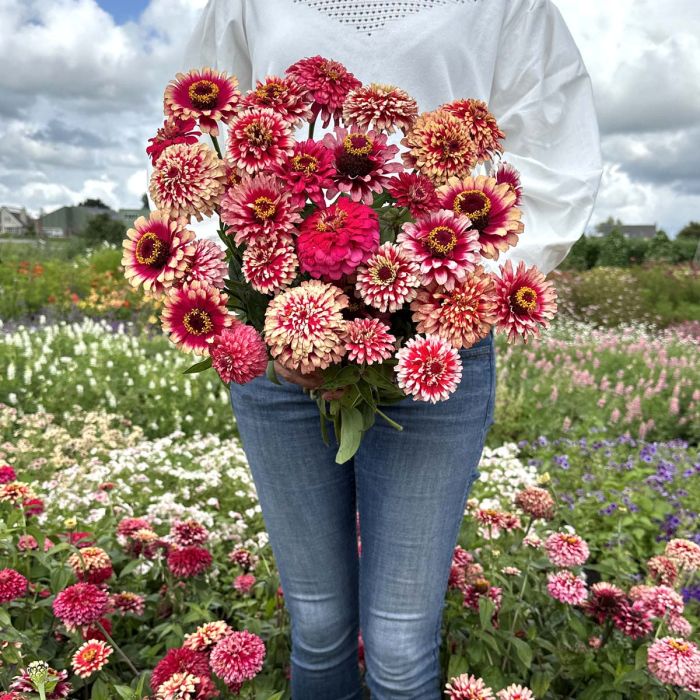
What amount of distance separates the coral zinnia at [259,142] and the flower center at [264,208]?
0.07m

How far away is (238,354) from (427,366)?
0.26 meters

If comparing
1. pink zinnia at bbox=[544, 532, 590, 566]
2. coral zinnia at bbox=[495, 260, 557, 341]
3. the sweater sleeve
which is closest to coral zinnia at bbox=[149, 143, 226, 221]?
coral zinnia at bbox=[495, 260, 557, 341]

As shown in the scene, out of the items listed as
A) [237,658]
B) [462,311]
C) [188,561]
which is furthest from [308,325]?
[188,561]

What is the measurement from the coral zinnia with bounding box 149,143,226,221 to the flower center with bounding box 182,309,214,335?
153 millimetres

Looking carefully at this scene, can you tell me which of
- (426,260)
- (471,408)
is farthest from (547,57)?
(426,260)

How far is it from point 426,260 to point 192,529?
4.80 ft

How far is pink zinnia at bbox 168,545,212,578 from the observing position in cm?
194

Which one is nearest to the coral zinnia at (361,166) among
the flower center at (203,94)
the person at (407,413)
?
the flower center at (203,94)

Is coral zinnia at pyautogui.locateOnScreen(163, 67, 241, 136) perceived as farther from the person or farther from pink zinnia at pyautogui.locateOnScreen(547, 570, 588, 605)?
pink zinnia at pyautogui.locateOnScreen(547, 570, 588, 605)

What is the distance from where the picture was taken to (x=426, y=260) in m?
0.95

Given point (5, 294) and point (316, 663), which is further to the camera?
point (5, 294)

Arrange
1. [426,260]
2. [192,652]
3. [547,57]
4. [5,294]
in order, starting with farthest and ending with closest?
[5,294] < [547,57] < [192,652] < [426,260]

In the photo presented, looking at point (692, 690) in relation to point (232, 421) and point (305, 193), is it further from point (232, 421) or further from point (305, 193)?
point (232, 421)

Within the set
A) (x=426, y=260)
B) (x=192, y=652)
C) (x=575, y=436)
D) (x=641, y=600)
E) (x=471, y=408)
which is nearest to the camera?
(x=426, y=260)
